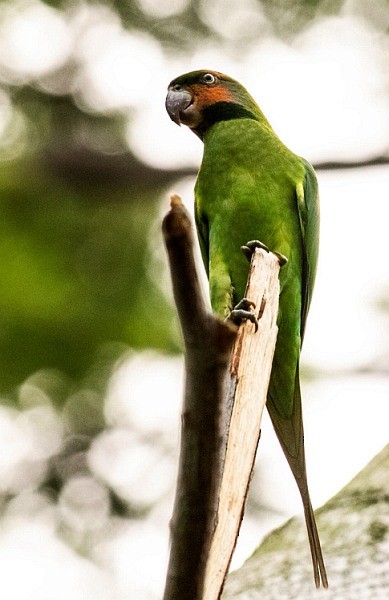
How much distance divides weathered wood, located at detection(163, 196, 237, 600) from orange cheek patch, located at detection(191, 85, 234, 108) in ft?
7.44

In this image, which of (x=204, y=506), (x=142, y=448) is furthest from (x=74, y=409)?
(x=204, y=506)

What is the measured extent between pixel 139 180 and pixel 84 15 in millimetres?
1754

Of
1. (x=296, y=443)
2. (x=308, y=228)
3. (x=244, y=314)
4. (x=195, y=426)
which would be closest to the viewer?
(x=195, y=426)

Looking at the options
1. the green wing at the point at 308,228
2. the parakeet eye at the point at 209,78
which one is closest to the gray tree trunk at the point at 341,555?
the green wing at the point at 308,228

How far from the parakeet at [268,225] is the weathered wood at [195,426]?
60.8 inches

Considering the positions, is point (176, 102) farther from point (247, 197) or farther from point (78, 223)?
point (78, 223)

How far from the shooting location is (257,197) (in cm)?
277

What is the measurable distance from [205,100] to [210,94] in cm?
3

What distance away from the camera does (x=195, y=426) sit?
1.00 m

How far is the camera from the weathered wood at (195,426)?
0.98 m

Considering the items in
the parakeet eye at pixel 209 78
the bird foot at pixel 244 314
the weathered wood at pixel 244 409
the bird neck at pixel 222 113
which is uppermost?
the parakeet eye at pixel 209 78

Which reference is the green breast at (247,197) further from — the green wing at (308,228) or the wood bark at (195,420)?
the wood bark at (195,420)

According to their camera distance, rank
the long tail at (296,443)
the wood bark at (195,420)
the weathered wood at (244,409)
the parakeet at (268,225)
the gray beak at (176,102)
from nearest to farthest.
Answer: the wood bark at (195,420)
the weathered wood at (244,409)
the long tail at (296,443)
the parakeet at (268,225)
the gray beak at (176,102)

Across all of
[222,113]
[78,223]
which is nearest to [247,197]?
[222,113]
